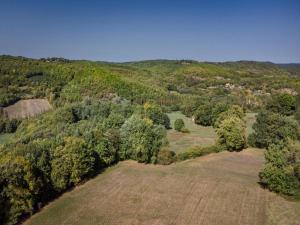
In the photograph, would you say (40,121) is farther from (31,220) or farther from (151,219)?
(151,219)

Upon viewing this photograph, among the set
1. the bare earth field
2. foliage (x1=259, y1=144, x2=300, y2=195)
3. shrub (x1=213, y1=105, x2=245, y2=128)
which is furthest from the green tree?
shrub (x1=213, y1=105, x2=245, y2=128)

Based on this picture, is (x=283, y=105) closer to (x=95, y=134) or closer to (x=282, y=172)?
(x=282, y=172)

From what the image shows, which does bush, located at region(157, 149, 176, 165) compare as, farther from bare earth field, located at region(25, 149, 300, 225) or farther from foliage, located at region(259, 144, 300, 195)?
foliage, located at region(259, 144, 300, 195)

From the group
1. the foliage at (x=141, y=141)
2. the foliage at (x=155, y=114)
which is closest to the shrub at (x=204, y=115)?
the foliage at (x=155, y=114)

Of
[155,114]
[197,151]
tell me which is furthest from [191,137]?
[197,151]

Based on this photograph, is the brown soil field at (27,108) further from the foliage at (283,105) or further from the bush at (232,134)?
the foliage at (283,105)
